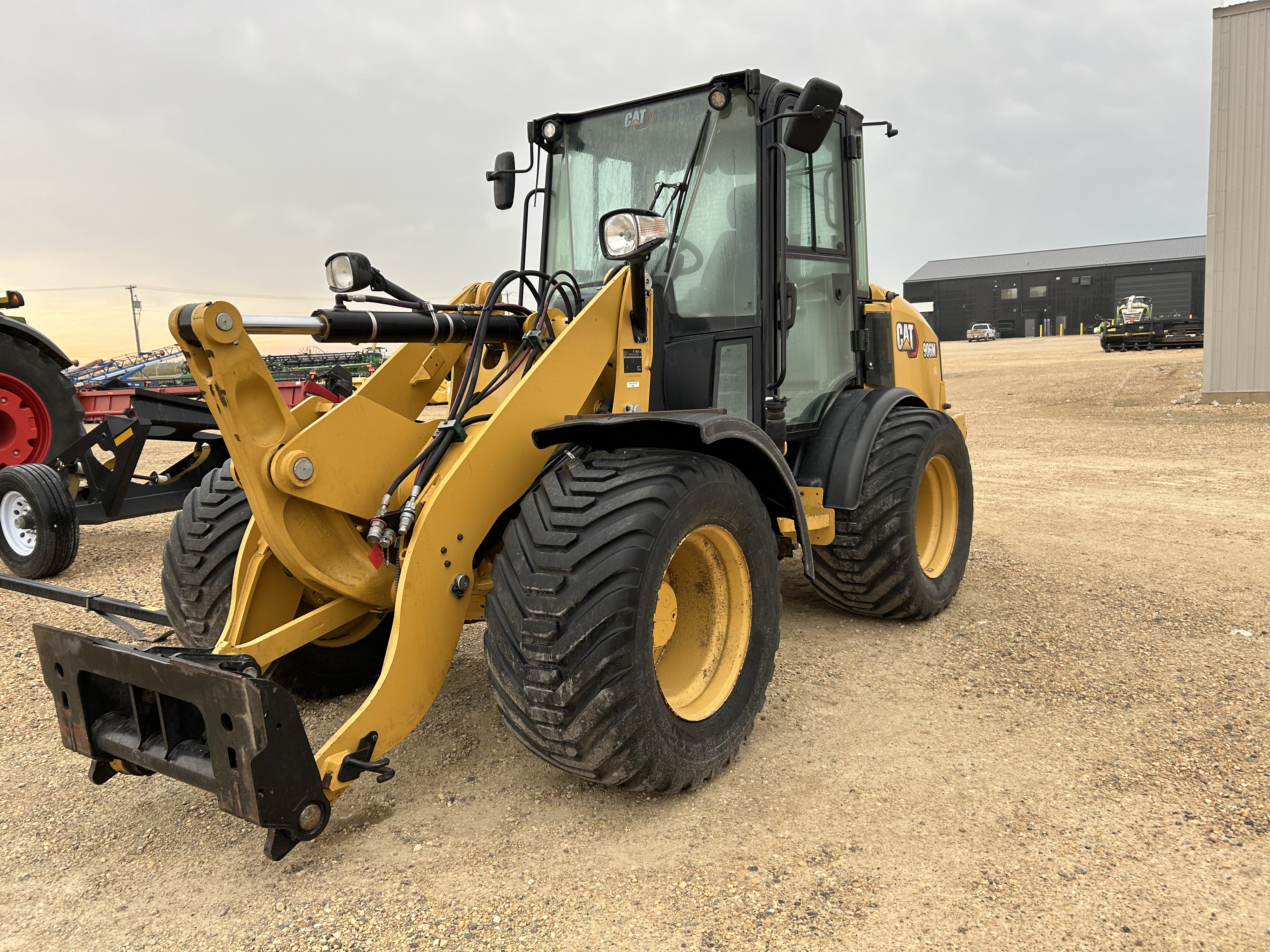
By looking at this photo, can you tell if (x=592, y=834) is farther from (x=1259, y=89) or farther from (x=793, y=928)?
(x=1259, y=89)

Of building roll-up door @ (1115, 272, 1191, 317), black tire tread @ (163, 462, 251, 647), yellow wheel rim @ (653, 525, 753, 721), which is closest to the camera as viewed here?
yellow wheel rim @ (653, 525, 753, 721)

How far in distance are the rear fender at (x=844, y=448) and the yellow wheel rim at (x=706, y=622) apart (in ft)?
3.92

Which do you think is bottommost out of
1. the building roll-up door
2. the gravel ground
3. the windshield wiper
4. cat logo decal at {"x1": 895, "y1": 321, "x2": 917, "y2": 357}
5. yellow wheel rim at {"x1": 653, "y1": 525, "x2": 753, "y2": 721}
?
the gravel ground

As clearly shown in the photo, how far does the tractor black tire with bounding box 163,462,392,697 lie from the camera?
3.63 m

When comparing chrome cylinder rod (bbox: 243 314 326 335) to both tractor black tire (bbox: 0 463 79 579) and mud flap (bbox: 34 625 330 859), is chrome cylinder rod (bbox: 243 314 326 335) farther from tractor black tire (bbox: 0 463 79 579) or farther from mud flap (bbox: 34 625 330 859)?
tractor black tire (bbox: 0 463 79 579)

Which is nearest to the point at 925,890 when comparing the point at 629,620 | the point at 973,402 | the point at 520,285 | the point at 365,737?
the point at 629,620

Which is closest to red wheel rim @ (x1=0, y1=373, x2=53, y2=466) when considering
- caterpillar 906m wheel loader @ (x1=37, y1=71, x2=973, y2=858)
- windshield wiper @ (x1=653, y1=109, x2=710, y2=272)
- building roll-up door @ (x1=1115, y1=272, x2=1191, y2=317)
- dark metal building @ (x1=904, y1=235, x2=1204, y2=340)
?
caterpillar 906m wheel loader @ (x1=37, y1=71, x2=973, y2=858)

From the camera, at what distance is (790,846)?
293 cm

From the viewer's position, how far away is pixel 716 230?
13.3 ft

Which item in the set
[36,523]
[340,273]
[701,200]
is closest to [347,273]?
[340,273]

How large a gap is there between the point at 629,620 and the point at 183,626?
2.00m

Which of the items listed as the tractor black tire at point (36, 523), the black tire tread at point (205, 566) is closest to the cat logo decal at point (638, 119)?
the black tire tread at point (205, 566)

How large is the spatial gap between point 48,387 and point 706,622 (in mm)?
7413

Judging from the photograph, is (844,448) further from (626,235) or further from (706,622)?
(626,235)
